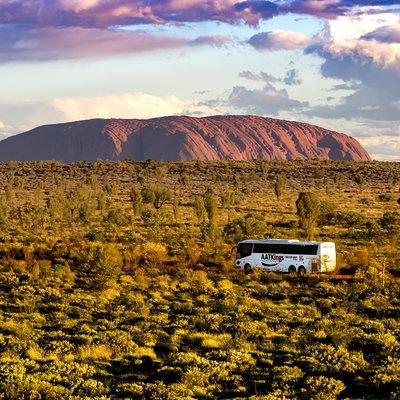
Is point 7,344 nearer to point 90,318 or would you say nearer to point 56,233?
point 90,318

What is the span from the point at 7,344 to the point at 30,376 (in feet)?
14.4

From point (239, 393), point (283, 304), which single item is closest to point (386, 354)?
point (239, 393)

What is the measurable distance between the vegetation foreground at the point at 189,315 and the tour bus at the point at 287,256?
4.12 feet

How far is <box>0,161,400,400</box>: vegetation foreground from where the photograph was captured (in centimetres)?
1775

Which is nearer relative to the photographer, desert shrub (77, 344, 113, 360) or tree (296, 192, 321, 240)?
desert shrub (77, 344, 113, 360)

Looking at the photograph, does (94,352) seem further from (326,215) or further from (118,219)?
(326,215)

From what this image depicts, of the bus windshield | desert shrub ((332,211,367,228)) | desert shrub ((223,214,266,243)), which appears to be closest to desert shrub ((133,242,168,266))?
the bus windshield

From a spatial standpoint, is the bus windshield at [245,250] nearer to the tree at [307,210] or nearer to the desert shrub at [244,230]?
the desert shrub at [244,230]

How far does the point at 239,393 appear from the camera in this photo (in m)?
17.2

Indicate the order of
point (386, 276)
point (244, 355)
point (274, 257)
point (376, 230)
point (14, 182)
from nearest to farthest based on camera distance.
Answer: point (244, 355) < point (386, 276) < point (274, 257) < point (376, 230) < point (14, 182)

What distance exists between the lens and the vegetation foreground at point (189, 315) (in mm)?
17750

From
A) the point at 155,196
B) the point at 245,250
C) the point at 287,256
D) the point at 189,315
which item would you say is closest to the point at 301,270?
the point at 287,256

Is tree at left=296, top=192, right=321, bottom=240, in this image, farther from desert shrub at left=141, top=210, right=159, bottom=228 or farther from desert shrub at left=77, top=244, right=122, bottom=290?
desert shrub at left=77, top=244, right=122, bottom=290

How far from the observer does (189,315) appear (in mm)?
26141
